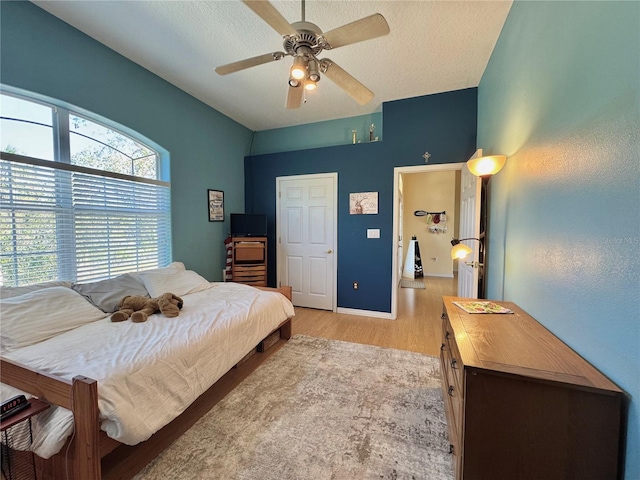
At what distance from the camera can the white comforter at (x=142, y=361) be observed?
43.4 inches

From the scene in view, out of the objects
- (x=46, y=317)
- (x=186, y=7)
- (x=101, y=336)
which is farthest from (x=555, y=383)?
(x=186, y=7)

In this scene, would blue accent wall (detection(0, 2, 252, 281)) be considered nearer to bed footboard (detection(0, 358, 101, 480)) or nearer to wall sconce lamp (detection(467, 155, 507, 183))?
bed footboard (detection(0, 358, 101, 480))

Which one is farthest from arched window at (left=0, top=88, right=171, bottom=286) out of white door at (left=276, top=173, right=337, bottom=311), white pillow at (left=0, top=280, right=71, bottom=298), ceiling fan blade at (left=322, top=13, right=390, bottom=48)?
ceiling fan blade at (left=322, top=13, right=390, bottom=48)

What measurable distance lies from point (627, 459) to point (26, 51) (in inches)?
155

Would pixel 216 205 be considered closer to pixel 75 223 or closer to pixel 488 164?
pixel 75 223

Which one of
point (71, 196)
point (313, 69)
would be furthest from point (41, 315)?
point (313, 69)

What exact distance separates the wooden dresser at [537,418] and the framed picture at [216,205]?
3534 millimetres

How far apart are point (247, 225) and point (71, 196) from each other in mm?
1969

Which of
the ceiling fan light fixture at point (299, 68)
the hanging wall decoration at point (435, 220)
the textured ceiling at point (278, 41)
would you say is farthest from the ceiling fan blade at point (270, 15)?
the hanging wall decoration at point (435, 220)

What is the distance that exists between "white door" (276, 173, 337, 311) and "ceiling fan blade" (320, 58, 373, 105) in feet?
5.97

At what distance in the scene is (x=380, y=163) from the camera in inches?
140

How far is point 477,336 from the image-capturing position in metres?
1.19

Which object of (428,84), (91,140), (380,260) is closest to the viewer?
(91,140)

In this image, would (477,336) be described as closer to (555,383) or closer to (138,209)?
(555,383)
